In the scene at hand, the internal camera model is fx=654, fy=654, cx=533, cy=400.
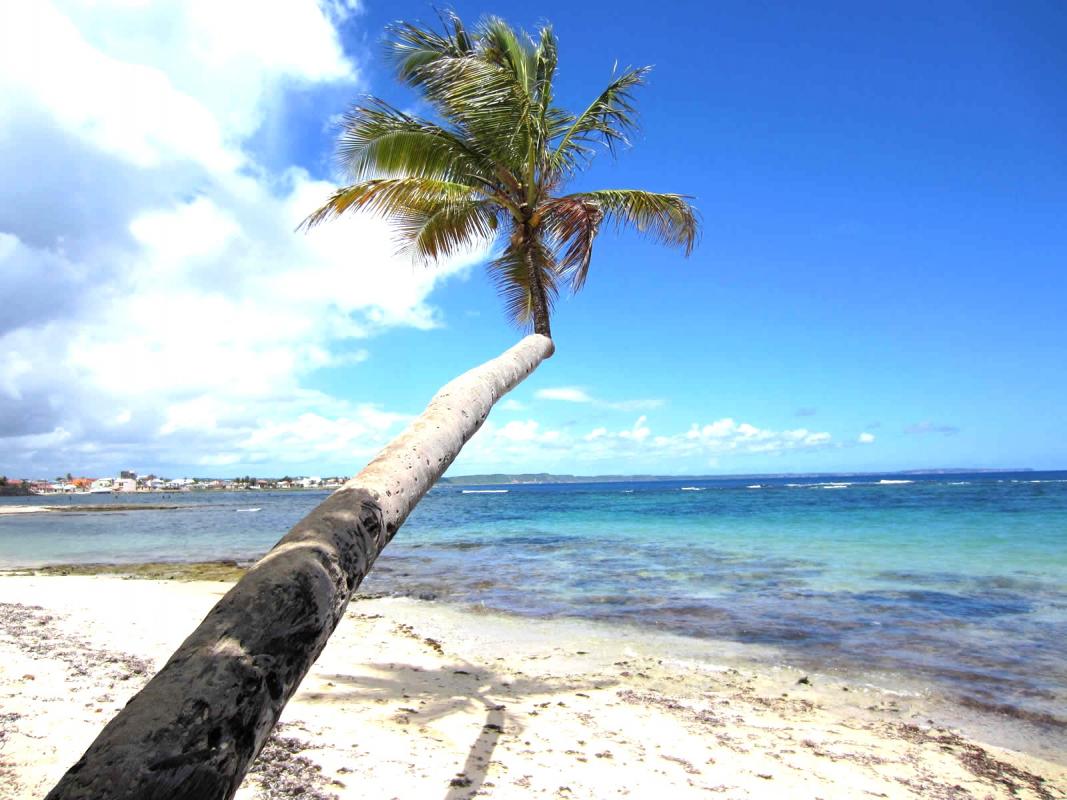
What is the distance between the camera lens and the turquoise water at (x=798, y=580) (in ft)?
27.7

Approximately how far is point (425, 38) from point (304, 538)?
294 inches

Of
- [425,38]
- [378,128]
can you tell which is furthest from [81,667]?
[425,38]

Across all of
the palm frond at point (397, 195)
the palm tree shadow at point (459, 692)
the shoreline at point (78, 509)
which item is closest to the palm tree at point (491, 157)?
the palm frond at point (397, 195)

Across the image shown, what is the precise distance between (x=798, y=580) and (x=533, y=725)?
10743 mm


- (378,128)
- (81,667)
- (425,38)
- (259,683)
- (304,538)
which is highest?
(425,38)

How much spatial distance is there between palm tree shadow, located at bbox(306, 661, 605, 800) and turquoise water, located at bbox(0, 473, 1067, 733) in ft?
11.8

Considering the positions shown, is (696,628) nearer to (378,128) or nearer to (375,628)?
(375,628)

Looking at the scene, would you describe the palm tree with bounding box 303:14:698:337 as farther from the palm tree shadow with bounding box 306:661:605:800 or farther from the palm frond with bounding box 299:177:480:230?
the palm tree shadow with bounding box 306:661:605:800

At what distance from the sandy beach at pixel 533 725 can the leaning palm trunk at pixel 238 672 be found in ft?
8.09

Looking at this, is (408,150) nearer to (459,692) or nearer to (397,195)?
(397,195)

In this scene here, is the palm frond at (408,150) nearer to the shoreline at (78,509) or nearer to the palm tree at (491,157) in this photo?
the palm tree at (491,157)

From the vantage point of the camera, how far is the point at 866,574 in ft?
49.9

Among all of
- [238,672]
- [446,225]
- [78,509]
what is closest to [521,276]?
[446,225]

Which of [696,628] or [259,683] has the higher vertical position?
[259,683]
